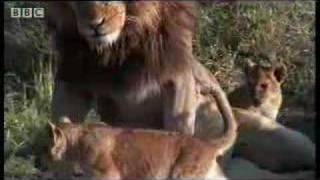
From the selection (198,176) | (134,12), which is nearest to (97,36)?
(134,12)

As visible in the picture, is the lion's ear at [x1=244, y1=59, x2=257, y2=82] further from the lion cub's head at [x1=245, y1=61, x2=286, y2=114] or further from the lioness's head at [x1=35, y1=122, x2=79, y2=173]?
the lioness's head at [x1=35, y1=122, x2=79, y2=173]

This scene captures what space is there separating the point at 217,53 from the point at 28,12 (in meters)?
0.41

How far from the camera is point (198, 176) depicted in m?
2.83

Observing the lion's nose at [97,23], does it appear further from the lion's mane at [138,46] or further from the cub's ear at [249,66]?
the cub's ear at [249,66]

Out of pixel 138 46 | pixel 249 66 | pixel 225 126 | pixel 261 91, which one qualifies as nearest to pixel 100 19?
pixel 138 46

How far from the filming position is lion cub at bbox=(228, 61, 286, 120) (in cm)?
312

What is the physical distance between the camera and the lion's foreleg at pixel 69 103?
3079 millimetres

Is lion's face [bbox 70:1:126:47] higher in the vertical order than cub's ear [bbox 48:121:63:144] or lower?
higher

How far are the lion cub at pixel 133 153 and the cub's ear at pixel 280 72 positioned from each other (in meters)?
0.26

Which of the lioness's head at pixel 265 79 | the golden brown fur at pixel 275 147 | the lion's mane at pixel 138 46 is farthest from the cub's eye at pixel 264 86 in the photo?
the lion's mane at pixel 138 46

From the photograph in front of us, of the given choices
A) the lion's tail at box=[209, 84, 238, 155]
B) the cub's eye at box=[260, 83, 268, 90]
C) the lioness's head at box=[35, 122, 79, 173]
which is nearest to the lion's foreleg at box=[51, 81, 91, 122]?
the lioness's head at box=[35, 122, 79, 173]

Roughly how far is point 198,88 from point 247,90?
21 centimetres

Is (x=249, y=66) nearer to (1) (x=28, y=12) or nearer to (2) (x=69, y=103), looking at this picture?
(2) (x=69, y=103)
